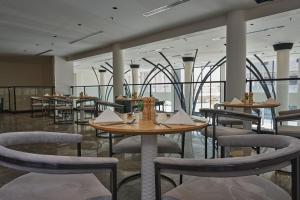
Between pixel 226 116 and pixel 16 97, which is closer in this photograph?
pixel 226 116

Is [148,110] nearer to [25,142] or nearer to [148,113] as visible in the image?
[148,113]

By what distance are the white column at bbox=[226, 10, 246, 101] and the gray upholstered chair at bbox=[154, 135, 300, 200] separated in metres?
4.78

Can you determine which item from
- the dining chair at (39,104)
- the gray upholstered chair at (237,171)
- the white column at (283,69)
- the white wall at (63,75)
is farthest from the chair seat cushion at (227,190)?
the white wall at (63,75)

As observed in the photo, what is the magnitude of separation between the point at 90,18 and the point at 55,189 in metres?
6.13

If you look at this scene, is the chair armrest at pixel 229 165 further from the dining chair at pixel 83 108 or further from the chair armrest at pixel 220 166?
the dining chair at pixel 83 108

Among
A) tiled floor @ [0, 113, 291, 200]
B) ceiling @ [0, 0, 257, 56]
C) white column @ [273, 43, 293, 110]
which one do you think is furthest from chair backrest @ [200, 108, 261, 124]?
white column @ [273, 43, 293, 110]

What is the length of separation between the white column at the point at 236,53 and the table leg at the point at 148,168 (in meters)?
4.80

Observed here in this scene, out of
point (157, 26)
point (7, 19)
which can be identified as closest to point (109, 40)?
point (157, 26)

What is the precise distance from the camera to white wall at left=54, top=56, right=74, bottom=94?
13.4 metres

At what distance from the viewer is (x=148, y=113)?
6.34 ft

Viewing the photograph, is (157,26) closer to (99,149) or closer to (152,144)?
(99,149)

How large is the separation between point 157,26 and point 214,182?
683 cm

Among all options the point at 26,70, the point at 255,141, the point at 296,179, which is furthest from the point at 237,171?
the point at 26,70

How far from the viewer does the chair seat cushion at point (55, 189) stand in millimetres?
1200
